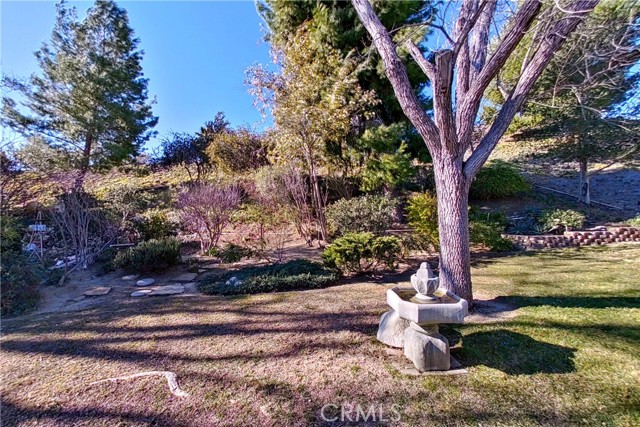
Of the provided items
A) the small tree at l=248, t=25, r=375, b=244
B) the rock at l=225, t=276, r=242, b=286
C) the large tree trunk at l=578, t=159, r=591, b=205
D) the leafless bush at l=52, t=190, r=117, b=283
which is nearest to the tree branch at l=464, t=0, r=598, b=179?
the rock at l=225, t=276, r=242, b=286

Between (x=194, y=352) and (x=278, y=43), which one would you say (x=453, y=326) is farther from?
(x=278, y=43)

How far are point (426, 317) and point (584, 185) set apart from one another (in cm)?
1039

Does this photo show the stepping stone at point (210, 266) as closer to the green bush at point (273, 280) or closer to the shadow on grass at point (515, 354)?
the green bush at point (273, 280)

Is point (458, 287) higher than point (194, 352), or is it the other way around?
point (458, 287)

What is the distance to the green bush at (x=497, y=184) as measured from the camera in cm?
914

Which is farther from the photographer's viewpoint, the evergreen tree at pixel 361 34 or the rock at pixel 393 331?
the evergreen tree at pixel 361 34

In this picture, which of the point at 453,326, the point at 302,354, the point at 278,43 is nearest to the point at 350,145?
the point at 278,43

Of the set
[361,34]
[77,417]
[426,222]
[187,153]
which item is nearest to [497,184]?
[426,222]

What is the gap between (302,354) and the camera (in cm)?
239

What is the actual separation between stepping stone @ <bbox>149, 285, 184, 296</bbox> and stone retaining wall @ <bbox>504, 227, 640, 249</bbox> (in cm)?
700

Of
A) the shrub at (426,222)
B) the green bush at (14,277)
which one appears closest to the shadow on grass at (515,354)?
the shrub at (426,222)

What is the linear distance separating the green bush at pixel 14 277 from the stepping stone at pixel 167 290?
1503 mm

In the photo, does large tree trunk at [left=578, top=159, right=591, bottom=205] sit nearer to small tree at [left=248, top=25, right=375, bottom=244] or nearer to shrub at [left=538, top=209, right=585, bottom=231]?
shrub at [left=538, top=209, right=585, bottom=231]

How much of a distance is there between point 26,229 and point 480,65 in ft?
27.3
